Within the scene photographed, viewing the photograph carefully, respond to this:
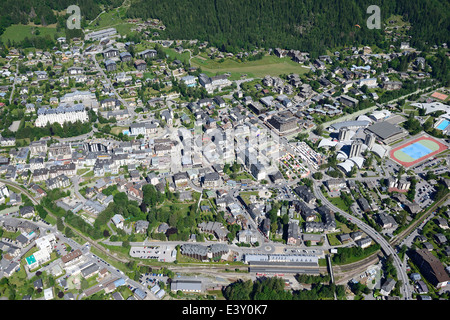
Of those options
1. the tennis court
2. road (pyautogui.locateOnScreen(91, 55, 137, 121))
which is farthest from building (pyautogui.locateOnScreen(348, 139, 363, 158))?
road (pyautogui.locateOnScreen(91, 55, 137, 121))

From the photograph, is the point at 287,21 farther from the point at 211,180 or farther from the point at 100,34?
the point at 211,180

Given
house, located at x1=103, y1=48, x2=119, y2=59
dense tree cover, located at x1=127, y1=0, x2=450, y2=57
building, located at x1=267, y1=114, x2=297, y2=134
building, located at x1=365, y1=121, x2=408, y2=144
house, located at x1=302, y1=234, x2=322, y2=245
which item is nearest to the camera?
house, located at x1=302, y1=234, x2=322, y2=245

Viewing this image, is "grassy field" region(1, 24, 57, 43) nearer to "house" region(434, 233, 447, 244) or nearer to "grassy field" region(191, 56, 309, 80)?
"grassy field" region(191, 56, 309, 80)

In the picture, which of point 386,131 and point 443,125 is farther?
point 443,125

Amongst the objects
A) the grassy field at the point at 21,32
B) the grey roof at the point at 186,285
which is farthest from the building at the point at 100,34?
the grey roof at the point at 186,285

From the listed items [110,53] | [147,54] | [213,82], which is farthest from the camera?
[110,53]

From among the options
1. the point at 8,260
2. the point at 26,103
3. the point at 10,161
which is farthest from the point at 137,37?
the point at 8,260

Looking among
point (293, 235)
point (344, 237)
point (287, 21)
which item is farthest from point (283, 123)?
point (287, 21)

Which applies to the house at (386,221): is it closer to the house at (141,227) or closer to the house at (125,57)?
the house at (141,227)
